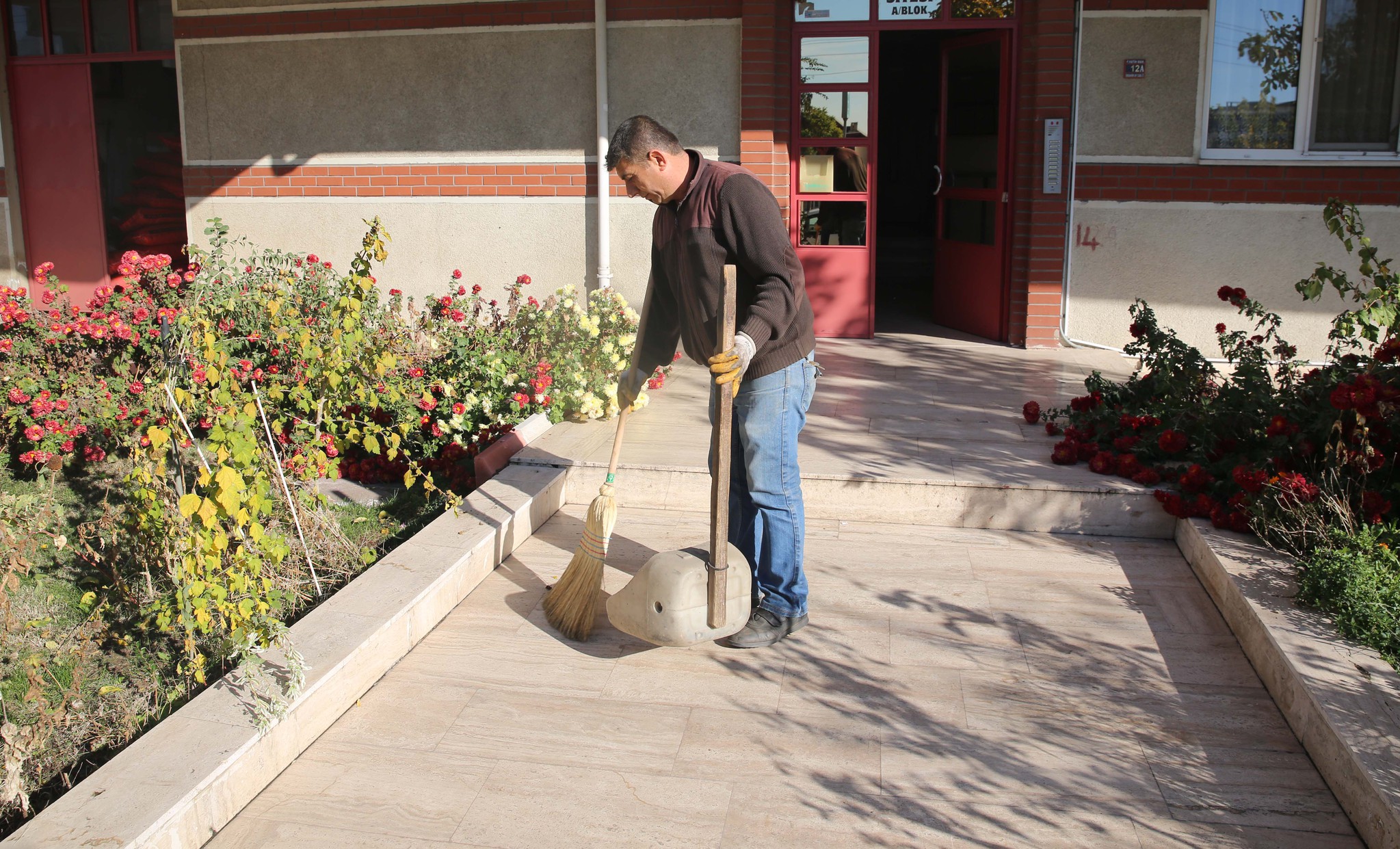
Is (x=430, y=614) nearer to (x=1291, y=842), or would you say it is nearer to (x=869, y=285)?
(x=1291, y=842)

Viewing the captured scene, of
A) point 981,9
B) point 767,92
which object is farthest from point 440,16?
point 981,9

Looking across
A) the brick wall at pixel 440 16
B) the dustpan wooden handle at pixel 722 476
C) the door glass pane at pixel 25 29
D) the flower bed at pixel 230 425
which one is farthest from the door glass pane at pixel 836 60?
the door glass pane at pixel 25 29

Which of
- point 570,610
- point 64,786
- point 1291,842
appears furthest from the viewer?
point 570,610

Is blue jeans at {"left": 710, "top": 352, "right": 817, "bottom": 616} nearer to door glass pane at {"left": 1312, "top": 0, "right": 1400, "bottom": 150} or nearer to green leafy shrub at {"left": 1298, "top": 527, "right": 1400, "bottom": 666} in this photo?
green leafy shrub at {"left": 1298, "top": 527, "right": 1400, "bottom": 666}

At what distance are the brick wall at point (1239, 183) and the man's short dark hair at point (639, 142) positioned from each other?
526cm

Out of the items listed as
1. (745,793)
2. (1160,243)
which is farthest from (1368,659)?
(1160,243)

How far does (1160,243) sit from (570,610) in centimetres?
582

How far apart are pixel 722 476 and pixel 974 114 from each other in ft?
20.0

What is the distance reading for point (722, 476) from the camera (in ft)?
11.7

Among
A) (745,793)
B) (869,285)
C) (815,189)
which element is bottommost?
(745,793)

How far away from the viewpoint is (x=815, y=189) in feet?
28.9

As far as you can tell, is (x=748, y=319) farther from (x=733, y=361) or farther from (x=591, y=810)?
(x=591, y=810)

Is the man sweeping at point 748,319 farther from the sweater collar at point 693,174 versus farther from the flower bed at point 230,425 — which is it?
the flower bed at point 230,425

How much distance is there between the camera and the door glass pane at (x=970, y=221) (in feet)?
28.3
